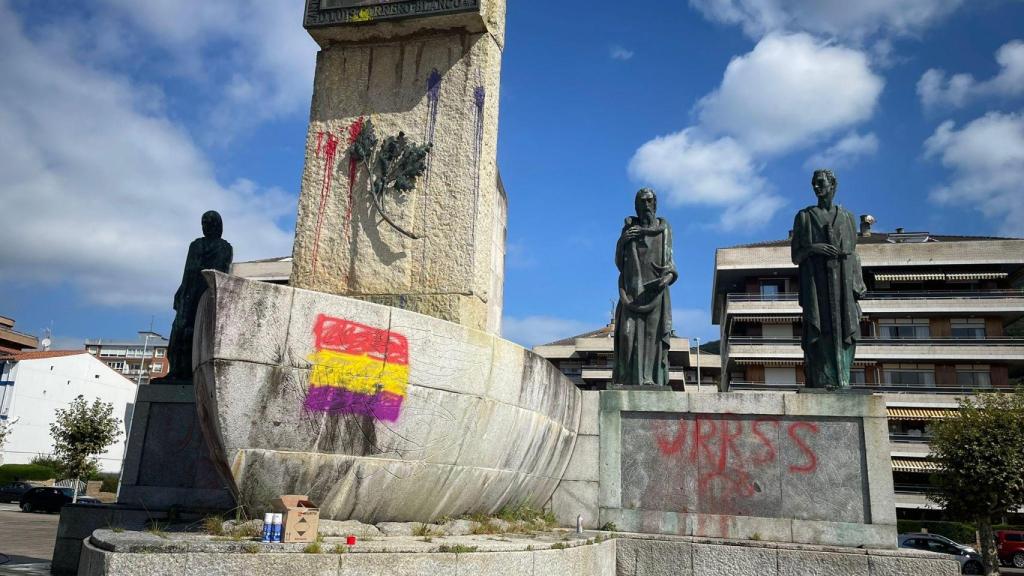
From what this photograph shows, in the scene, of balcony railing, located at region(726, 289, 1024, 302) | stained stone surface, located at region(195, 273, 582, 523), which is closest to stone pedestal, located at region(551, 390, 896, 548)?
stained stone surface, located at region(195, 273, 582, 523)

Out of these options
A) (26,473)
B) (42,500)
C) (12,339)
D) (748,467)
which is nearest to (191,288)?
(748,467)

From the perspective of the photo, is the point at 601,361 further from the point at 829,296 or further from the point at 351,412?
the point at 351,412

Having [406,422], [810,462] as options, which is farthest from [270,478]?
[810,462]

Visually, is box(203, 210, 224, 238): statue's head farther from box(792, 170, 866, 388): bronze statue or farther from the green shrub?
the green shrub

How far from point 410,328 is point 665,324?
4487mm

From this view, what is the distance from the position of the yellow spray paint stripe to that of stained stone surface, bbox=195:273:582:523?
2 centimetres

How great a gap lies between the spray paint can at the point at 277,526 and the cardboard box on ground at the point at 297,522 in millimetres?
22

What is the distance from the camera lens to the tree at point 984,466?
25.2 m

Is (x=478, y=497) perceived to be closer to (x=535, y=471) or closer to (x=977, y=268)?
(x=535, y=471)

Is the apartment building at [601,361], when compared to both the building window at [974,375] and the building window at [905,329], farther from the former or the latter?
the building window at [974,375]

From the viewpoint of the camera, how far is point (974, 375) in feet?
140

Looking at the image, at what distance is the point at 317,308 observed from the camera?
5875 mm

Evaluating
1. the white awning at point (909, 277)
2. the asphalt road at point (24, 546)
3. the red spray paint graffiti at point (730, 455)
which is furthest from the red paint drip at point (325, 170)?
the white awning at point (909, 277)

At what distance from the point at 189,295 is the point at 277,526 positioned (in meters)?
5.36
